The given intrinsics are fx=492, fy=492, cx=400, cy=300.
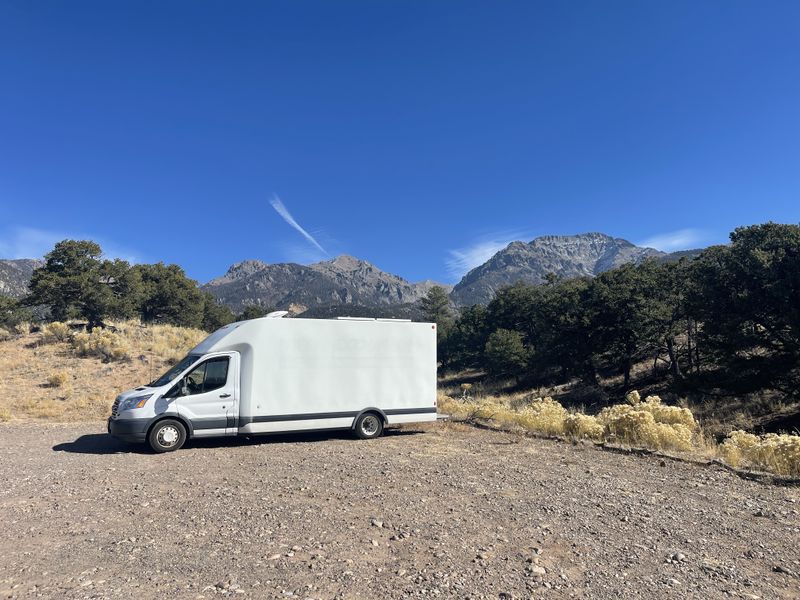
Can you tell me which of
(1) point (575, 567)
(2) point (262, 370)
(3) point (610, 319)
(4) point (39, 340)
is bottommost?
(1) point (575, 567)

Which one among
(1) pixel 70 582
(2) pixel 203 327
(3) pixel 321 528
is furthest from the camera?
(2) pixel 203 327

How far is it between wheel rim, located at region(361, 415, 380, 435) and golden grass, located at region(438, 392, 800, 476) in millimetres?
3686

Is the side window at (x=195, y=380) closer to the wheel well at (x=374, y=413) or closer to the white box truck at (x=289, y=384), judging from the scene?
the white box truck at (x=289, y=384)

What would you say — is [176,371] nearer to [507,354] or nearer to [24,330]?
[24,330]

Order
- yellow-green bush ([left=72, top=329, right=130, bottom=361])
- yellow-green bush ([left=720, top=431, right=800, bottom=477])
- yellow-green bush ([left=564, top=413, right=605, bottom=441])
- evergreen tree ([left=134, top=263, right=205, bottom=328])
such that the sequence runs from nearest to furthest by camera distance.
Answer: yellow-green bush ([left=720, top=431, right=800, bottom=477]) → yellow-green bush ([left=564, top=413, right=605, bottom=441]) → yellow-green bush ([left=72, top=329, right=130, bottom=361]) → evergreen tree ([left=134, top=263, right=205, bottom=328])

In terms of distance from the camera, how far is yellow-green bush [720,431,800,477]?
8.09 m

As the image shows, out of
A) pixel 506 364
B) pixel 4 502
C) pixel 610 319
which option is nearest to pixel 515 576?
pixel 4 502

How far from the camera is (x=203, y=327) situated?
4906 cm

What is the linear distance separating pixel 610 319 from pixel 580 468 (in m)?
32.4

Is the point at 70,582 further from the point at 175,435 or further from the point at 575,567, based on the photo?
the point at 175,435

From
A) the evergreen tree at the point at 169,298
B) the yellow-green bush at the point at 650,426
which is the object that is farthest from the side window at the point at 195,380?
the evergreen tree at the point at 169,298

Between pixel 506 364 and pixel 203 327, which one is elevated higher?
pixel 203 327

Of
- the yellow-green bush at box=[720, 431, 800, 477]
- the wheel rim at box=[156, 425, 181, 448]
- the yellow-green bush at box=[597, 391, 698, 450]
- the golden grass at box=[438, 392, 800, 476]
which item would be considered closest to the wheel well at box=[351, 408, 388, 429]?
the golden grass at box=[438, 392, 800, 476]

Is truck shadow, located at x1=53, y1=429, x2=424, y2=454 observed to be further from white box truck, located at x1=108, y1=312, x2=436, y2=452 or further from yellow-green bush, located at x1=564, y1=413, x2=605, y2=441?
yellow-green bush, located at x1=564, y1=413, x2=605, y2=441
